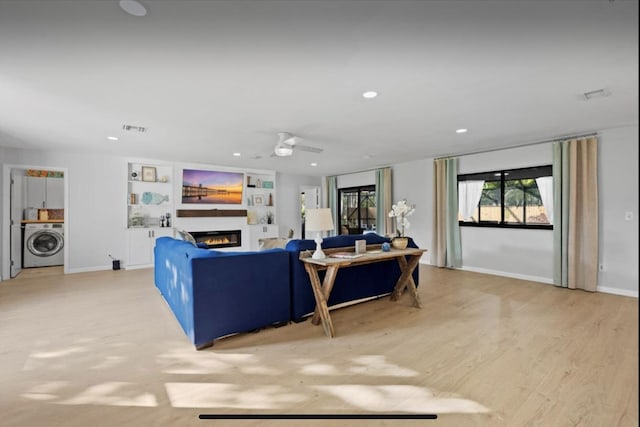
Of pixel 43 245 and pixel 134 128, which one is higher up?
pixel 134 128

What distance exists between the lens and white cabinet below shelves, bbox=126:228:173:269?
6309mm

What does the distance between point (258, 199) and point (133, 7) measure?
6.73m

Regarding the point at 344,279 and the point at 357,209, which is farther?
the point at 357,209

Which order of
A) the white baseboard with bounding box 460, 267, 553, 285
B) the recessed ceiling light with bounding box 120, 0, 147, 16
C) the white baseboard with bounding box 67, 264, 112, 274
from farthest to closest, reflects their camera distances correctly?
the white baseboard with bounding box 67, 264, 112, 274 → the white baseboard with bounding box 460, 267, 553, 285 → the recessed ceiling light with bounding box 120, 0, 147, 16

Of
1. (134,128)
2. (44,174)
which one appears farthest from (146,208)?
(134,128)

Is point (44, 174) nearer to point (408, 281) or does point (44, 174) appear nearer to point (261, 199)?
point (261, 199)

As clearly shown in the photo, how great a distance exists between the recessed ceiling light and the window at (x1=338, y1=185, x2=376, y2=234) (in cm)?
684

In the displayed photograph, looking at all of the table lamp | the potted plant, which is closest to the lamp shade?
the table lamp

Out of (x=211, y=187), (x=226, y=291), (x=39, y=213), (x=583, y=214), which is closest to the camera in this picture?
(x=226, y=291)

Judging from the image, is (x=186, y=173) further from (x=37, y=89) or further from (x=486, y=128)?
(x=486, y=128)

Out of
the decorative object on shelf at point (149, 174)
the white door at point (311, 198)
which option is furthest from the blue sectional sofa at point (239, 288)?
the white door at point (311, 198)

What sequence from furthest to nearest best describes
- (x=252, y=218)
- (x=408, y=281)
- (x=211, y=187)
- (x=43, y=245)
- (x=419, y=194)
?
(x=252, y=218) < (x=211, y=187) < (x=419, y=194) < (x=43, y=245) < (x=408, y=281)

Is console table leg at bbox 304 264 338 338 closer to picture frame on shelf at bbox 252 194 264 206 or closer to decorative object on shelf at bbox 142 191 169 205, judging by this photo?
decorative object on shelf at bbox 142 191 169 205

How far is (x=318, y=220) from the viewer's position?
322 centimetres
